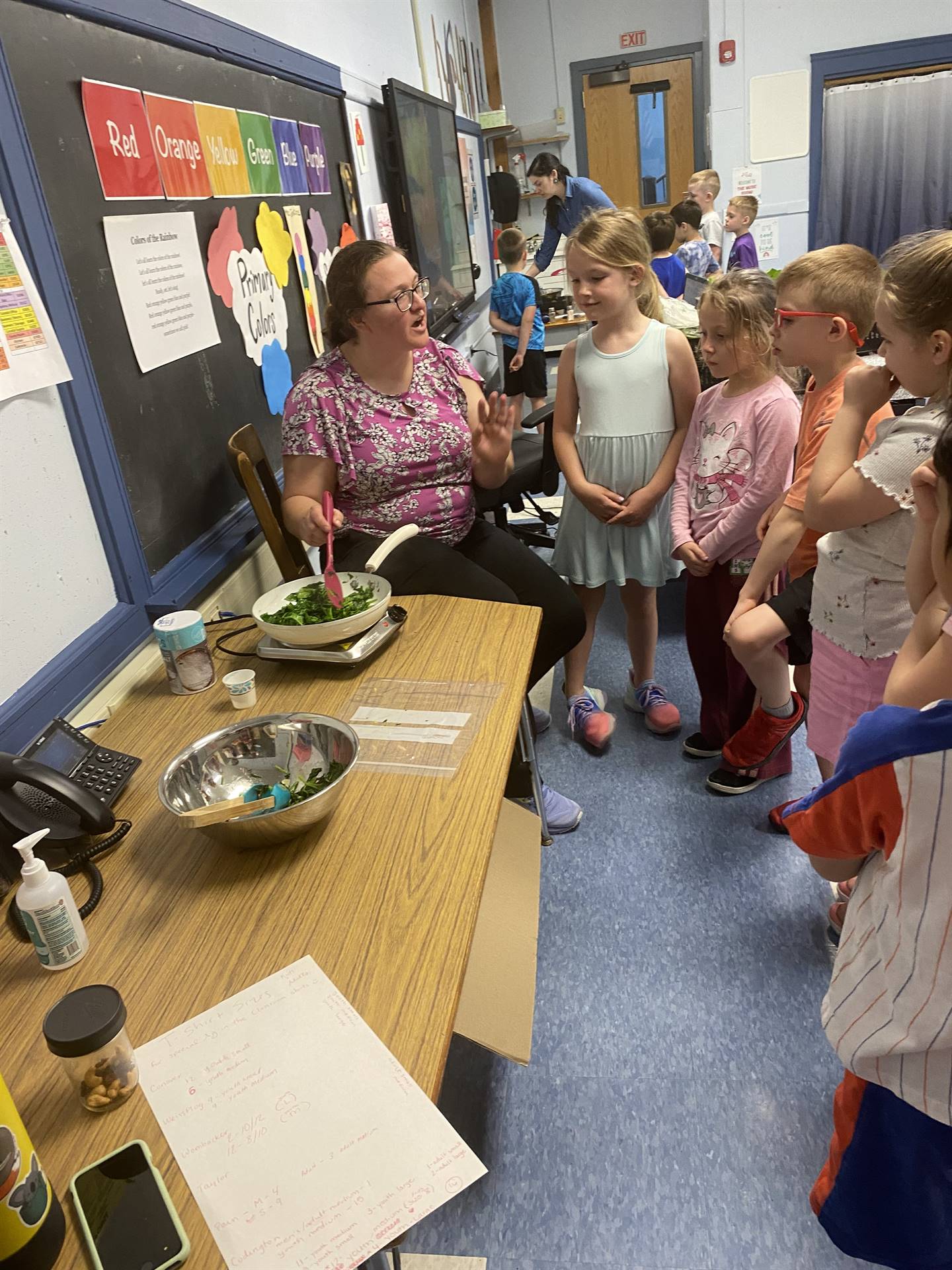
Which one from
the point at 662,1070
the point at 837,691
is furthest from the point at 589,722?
the point at 662,1070

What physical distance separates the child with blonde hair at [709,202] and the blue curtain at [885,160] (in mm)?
933

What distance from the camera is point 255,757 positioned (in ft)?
3.95

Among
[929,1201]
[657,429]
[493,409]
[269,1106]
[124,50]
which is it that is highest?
[124,50]

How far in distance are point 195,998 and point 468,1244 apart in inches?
29.7

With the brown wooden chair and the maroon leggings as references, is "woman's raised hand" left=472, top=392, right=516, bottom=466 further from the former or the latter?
the maroon leggings

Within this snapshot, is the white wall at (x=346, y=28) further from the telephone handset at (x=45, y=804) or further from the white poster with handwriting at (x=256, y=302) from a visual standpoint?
the telephone handset at (x=45, y=804)

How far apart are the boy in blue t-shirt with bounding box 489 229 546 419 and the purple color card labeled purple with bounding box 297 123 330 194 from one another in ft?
8.24

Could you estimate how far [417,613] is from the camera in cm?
164

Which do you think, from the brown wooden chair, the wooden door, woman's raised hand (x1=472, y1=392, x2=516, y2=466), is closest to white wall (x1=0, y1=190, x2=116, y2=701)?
the brown wooden chair

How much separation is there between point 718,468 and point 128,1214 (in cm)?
185

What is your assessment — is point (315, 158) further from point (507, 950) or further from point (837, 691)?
point (507, 950)

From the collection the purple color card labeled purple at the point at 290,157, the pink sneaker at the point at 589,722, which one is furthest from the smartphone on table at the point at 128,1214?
the purple color card labeled purple at the point at 290,157

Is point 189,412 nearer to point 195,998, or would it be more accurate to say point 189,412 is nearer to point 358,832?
point 358,832

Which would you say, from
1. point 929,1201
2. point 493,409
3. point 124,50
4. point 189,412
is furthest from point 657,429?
point 929,1201
